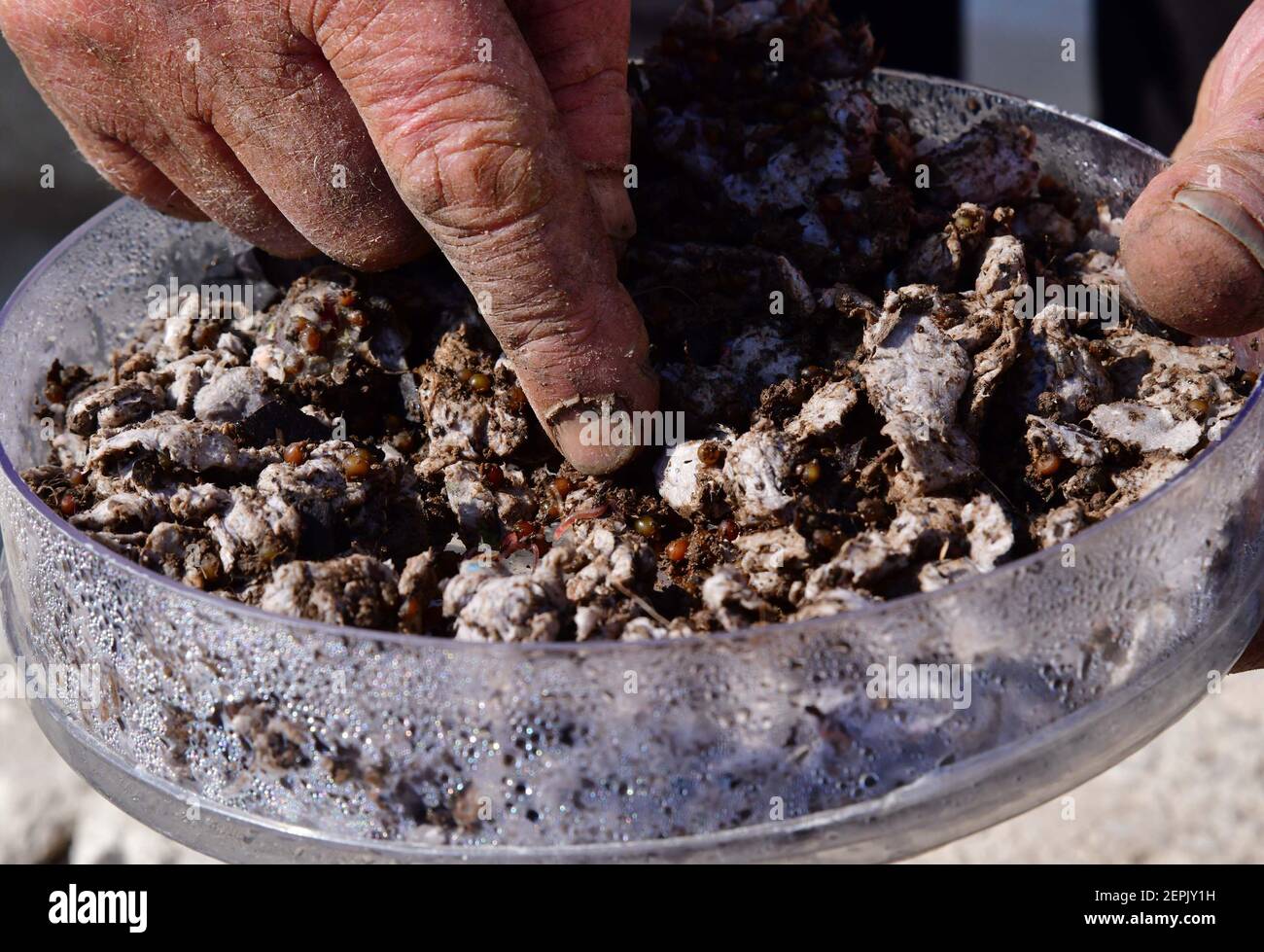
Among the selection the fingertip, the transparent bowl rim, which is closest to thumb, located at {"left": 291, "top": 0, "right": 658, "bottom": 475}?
the transparent bowl rim

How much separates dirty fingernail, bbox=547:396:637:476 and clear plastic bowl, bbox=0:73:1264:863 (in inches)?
15.2

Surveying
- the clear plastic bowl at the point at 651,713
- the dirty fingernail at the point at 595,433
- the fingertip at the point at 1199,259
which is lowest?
the clear plastic bowl at the point at 651,713

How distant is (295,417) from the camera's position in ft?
4.30

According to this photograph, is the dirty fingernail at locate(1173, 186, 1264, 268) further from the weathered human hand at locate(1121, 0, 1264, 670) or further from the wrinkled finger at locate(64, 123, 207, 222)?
the wrinkled finger at locate(64, 123, 207, 222)

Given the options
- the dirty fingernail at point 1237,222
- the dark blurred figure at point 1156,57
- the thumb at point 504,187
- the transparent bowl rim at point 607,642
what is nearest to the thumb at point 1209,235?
the dirty fingernail at point 1237,222

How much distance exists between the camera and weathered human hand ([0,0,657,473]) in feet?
3.70

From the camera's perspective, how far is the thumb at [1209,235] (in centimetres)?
123

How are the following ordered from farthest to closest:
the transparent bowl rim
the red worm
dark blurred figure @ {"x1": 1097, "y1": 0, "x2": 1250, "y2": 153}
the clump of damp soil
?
dark blurred figure @ {"x1": 1097, "y1": 0, "x2": 1250, "y2": 153} < the red worm < the clump of damp soil < the transparent bowl rim

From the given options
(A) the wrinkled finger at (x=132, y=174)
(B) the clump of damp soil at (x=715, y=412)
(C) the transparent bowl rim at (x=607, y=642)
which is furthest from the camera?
(A) the wrinkled finger at (x=132, y=174)

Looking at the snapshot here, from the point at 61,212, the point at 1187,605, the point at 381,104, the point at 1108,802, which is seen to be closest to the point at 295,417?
the point at 381,104

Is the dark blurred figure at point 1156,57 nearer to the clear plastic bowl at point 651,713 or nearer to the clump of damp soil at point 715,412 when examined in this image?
the clump of damp soil at point 715,412

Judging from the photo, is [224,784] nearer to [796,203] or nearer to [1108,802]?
[796,203]

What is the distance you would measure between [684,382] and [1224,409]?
512 millimetres

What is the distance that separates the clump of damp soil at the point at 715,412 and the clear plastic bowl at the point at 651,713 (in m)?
0.09
